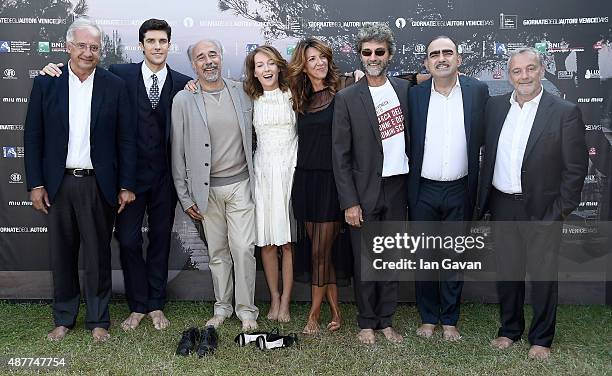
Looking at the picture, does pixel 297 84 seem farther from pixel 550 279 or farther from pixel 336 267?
pixel 550 279

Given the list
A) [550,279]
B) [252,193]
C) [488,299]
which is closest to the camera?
[550,279]

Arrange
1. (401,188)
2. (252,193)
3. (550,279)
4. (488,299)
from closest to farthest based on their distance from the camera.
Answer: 1. (550,279)
2. (401,188)
3. (252,193)
4. (488,299)

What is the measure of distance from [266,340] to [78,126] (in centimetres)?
174

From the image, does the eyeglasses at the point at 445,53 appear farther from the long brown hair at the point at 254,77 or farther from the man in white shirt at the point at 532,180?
the long brown hair at the point at 254,77

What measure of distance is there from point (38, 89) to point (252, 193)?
1450mm

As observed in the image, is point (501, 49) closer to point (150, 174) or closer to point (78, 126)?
point (150, 174)

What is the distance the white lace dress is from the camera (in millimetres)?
4105

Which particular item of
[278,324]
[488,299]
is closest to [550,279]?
[488,299]

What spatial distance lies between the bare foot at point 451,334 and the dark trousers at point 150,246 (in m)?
1.94

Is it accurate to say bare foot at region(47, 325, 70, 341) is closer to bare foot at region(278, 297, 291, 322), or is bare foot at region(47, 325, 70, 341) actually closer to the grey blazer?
the grey blazer

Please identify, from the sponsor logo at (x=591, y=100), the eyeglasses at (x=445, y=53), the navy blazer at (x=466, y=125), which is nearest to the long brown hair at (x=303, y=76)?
the navy blazer at (x=466, y=125)

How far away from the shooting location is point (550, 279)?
3688 mm

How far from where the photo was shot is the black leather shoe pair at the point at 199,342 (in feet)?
12.7

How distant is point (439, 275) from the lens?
13.4 ft
